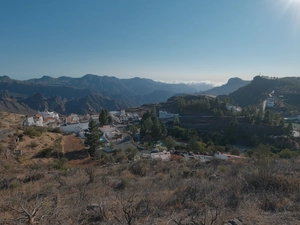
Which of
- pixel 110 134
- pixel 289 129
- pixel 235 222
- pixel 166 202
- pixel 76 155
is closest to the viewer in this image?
pixel 235 222

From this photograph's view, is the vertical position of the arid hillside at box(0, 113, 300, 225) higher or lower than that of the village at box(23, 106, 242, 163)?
higher

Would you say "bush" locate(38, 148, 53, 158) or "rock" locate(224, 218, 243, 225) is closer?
"rock" locate(224, 218, 243, 225)

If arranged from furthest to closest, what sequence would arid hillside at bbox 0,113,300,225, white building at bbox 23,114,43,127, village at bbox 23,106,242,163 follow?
1. white building at bbox 23,114,43,127
2. village at bbox 23,106,242,163
3. arid hillside at bbox 0,113,300,225

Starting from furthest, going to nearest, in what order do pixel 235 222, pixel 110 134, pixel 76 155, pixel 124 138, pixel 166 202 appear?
pixel 110 134, pixel 124 138, pixel 76 155, pixel 166 202, pixel 235 222

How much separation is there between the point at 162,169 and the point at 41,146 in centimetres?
1295

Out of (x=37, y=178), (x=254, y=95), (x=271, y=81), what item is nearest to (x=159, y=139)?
(x=37, y=178)

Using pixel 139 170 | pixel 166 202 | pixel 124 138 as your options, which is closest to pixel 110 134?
pixel 124 138

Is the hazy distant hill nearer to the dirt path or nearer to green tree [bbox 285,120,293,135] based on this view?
green tree [bbox 285,120,293,135]

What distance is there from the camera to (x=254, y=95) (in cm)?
8269

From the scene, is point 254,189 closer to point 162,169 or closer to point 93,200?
point 93,200

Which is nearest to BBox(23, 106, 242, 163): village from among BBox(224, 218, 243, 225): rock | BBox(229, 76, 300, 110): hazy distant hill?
BBox(224, 218, 243, 225): rock

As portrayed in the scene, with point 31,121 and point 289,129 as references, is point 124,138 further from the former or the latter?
point 289,129

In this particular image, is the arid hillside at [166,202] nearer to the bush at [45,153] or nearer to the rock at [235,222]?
the rock at [235,222]

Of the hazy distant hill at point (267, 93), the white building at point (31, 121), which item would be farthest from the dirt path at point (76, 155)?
the hazy distant hill at point (267, 93)
